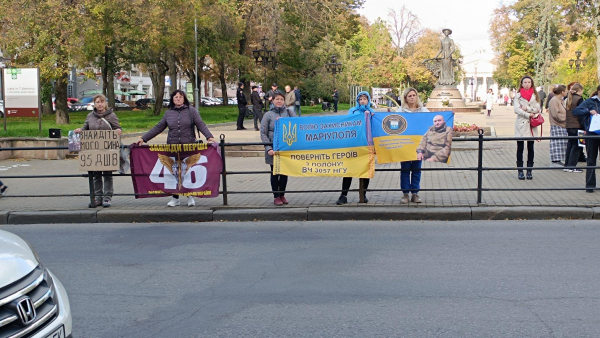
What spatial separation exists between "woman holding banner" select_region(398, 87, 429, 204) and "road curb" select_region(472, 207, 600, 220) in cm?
107

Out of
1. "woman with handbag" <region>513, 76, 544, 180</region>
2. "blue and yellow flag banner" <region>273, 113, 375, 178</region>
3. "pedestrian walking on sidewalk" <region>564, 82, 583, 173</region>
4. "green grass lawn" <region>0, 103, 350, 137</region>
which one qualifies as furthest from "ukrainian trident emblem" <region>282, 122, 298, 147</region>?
"green grass lawn" <region>0, 103, 350, 137</region>

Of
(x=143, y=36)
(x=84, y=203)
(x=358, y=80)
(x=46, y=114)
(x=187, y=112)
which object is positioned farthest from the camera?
(x=358, y=80)

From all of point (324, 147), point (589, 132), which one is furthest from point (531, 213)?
point (324, 147)

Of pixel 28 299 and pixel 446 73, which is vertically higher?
pixel 446 73

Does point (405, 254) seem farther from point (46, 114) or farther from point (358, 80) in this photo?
point (358, 80)

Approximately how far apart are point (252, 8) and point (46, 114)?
15.9 m

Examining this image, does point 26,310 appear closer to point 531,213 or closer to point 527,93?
point 531,213

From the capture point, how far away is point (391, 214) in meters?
9.34

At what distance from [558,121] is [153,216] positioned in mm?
8729

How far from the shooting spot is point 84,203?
1068 centimetres

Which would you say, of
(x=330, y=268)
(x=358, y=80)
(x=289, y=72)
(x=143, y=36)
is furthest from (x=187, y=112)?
(x=358, y=80)

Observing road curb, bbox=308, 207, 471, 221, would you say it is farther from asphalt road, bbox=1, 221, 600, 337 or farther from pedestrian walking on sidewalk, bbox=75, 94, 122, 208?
pedestrian walking on sidewalk, bbox=75, 94, 122, 208

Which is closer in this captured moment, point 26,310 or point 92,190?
point 26,310

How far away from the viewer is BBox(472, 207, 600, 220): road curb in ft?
29.9
